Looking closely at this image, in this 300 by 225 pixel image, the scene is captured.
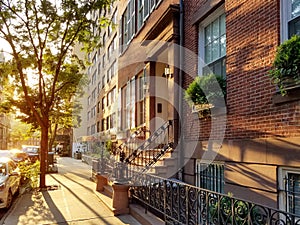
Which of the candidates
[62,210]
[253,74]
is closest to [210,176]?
[253,74]

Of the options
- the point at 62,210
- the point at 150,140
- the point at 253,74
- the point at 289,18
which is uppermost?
the point at 289,18

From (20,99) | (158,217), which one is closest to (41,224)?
(158,217)

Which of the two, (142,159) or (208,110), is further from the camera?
(142,159)

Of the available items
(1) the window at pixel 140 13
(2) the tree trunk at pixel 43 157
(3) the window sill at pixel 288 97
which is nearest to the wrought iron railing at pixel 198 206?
(3) the window sill at pixel 288 97

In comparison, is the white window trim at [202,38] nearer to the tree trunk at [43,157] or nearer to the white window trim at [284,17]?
the white window trim at [284,17]

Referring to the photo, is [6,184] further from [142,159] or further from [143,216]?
[143,216]

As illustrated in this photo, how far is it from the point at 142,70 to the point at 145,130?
2.66 metres

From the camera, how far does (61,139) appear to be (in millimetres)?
50219

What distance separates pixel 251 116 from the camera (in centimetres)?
561

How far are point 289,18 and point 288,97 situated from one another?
4.35 ft

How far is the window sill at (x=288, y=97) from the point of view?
4523mm

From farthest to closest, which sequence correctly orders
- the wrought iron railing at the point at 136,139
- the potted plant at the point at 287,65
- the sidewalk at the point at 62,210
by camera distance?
1. the wrought iron railing at the point at 136,139
2. the sidewalk at the point at 62,210
3. the potted plant at the point at 287,65

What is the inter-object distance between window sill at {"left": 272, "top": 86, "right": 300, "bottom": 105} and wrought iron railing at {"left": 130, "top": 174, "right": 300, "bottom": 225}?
5.37 ft

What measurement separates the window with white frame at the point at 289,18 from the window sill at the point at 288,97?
938 mm
